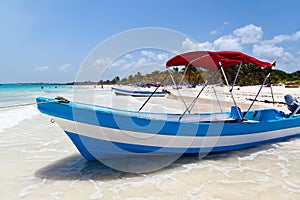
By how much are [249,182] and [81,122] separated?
3567mm

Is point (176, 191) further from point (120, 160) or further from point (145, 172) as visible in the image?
point (120, 160)

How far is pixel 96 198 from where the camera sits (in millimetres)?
3641

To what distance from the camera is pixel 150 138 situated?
465cm

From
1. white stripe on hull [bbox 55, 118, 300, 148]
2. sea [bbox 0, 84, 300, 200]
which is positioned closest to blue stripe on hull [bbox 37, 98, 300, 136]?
white stripe on hull [bbox 55, 118, 300, 148]

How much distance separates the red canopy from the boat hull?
1644 mm

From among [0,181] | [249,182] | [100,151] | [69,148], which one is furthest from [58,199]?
[249,182]

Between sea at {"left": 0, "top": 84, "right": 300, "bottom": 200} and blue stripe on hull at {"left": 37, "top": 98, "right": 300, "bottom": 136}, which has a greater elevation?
A: blue stripe on hull at {"left": 37, "top": 98, "right": 300, "bottom": 136}

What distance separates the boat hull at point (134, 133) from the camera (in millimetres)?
4160

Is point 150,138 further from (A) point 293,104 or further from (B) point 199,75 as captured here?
(B) point 199,75

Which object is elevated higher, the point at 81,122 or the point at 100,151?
the point at 81,122

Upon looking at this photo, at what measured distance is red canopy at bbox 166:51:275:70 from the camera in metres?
5.30

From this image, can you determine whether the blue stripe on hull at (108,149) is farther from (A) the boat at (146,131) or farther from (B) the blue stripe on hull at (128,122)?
(B) the blue stripe on hull at (128,122)

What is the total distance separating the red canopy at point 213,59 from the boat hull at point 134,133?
164 cm

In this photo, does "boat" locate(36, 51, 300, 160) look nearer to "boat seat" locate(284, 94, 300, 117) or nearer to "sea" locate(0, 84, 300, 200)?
"sea" locate(0, 84, 300, 200)
